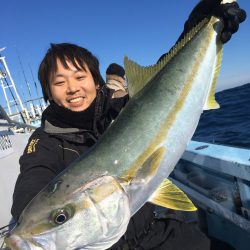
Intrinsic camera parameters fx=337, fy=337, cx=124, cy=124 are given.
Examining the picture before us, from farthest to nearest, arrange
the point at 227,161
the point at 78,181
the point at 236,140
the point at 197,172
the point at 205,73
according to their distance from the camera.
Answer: the point at 236,140 < the point at 197,172 < the point at 227,161 < the point at 205,73 < the point at 78,181

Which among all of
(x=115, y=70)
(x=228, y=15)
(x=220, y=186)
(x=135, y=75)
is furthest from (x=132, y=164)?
(x=115, y=70)

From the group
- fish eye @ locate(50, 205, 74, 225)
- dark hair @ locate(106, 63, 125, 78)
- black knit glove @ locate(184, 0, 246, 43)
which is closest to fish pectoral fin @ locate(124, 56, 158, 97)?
black knit glove @ locate(184, 0, 246, 43)

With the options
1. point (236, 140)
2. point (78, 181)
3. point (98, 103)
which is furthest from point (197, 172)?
point (236, 140)

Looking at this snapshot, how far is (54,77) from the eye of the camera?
2.90m

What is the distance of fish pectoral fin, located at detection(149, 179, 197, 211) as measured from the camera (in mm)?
2170

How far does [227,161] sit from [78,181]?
234 centimetres

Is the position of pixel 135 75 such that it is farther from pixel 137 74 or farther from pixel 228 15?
pixel 228 15

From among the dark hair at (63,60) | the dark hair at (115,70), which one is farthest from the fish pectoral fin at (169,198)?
the dark hair at (115,70)

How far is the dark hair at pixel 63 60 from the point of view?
295 cm

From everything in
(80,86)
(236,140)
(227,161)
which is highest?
(80,86)

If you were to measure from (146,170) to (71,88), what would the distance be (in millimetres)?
1088

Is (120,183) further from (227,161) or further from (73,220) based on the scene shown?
(227,161)

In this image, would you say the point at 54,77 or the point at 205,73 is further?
the point at 54,77

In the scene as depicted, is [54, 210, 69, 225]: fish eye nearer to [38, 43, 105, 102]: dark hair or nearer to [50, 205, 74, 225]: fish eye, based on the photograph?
[50, 205, 74, 225]: fish eye
